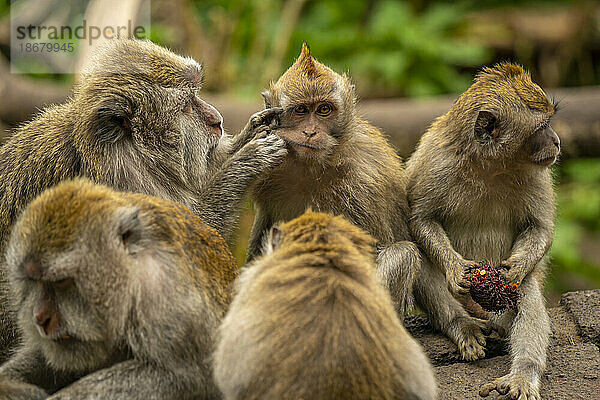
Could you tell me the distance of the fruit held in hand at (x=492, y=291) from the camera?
19.6ft

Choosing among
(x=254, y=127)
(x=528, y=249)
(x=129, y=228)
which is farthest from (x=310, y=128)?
(x=129, y=228)

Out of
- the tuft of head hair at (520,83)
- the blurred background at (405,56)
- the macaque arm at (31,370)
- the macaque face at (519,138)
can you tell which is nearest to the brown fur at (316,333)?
the macaque arm at (31,370)

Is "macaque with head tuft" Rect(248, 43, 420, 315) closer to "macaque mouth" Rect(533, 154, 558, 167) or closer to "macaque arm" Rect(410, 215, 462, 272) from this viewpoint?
"macaque arm" Rect(410, 215, 462, 272)

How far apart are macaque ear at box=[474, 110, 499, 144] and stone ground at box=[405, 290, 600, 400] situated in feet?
5.60

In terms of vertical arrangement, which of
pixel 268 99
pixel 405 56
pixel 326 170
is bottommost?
pixel 326 170

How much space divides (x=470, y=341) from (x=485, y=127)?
1842mm

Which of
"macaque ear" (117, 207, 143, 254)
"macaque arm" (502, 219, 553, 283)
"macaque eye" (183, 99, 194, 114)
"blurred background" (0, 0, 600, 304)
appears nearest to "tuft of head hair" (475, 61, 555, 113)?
"macaque arm" (502, 219, 553, 283)

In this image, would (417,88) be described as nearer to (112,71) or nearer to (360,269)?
(112,71)

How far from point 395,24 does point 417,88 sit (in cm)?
131

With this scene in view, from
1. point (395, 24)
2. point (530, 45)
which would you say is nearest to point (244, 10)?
point (395, 24)

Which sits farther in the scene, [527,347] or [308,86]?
[308,86]

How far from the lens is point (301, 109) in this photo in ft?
22.1

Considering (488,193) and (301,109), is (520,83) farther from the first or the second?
(301,109)

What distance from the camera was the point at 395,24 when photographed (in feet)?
50.1
